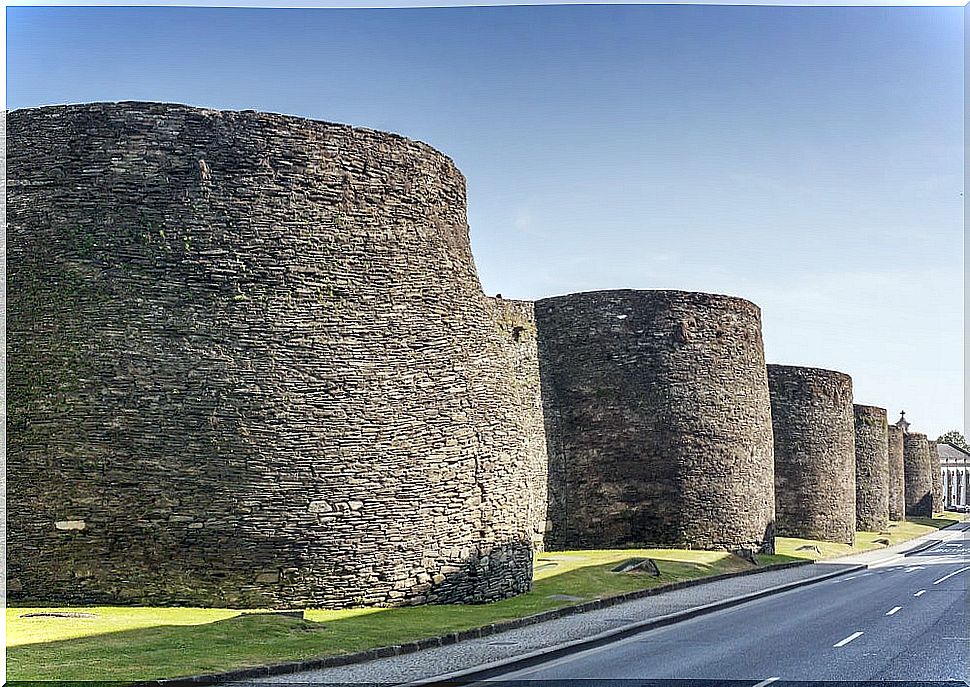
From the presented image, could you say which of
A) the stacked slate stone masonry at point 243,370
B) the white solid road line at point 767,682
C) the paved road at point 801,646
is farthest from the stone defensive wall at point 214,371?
the white solid road line at point 767,682

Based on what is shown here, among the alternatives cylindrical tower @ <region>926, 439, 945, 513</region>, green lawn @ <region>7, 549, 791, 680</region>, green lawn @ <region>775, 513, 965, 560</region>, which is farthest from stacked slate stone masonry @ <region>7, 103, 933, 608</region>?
cylindrical tower @ <region>926, 439, 945, 513</region>

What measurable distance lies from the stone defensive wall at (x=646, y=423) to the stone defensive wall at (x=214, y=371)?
12.3 m

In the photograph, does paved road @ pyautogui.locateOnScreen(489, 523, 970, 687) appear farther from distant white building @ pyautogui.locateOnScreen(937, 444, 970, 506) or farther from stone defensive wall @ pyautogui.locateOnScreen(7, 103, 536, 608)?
distant white building @ pyautogui.locateOnScreen(937, 444, 970, 506)

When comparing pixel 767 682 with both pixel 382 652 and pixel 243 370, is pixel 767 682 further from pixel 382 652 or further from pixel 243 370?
pixel 243 370

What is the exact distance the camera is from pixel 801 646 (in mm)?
14438

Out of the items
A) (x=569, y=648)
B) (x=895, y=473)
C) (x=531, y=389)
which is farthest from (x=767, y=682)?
(x=895, y=473)

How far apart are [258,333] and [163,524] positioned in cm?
309

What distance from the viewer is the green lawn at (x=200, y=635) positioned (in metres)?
11.7

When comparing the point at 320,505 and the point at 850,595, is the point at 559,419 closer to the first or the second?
the point at 850,595

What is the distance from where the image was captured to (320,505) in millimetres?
16516

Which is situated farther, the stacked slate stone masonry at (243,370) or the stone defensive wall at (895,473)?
the stone defensive wall at (895,473)

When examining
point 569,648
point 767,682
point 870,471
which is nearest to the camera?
point 767,682

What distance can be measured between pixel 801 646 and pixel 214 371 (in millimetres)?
9049

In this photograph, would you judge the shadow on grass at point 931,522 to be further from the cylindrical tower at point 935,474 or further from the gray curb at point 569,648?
the gray curb at point 569,648
